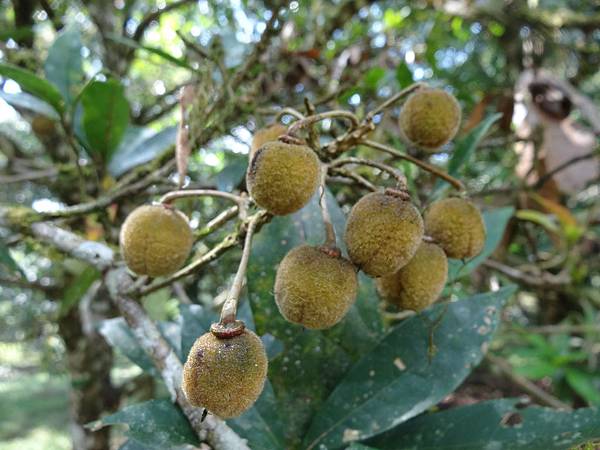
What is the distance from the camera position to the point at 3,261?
1286 millimetres

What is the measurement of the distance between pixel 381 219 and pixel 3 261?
0.92 meters

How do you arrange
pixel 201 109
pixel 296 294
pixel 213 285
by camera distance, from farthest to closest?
1. pixel 213 285
2. pixel 201 109
3. pixel 296 294

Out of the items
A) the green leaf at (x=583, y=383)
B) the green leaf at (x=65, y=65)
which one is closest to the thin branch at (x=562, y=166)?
the green leaf at (x=583, y=383)

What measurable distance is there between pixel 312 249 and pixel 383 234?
0.10 meters

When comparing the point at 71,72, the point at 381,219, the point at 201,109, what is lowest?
the point at 381,219

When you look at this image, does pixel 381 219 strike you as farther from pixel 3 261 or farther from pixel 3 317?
pixel 3 317

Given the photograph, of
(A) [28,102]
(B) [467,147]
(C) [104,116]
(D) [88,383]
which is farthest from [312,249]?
(D) [88,383]

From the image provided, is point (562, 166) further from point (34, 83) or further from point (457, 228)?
point (34, 83)

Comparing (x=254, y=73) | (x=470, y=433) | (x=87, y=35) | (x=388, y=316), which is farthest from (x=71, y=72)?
(x=87, y=35)

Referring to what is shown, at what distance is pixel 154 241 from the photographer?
0.97 metres

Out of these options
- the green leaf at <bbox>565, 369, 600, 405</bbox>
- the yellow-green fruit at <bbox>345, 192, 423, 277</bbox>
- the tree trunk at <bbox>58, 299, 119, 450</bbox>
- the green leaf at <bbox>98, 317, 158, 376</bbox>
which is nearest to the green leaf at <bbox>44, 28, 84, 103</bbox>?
the green leaf at <bbox>98, 317, 158, 376</bbox>

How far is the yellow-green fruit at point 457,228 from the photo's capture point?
37.9 inches

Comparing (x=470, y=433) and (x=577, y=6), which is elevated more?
(x=577, y=6)

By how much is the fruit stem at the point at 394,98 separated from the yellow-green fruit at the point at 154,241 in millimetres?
385
